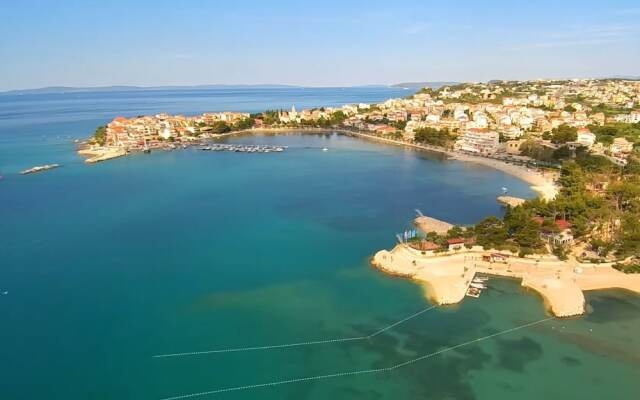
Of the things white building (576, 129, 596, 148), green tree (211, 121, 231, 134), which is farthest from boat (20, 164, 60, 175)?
white building (576, 129, 596, 148)

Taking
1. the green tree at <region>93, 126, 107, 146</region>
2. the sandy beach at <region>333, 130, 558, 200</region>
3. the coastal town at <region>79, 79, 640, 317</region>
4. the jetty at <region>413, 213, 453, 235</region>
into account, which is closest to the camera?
the coastal town at <region>79, 79, 640, 317</region>

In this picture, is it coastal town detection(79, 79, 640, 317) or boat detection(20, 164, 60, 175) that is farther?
boat detection(20, 164, 60, 175)

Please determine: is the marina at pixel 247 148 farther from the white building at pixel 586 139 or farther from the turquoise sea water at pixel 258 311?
the white building at pixel 586 139

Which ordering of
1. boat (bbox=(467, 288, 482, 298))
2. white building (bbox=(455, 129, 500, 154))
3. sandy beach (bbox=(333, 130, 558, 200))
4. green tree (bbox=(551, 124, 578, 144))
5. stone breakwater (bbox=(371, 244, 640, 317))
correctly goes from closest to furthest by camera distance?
1. stone breakwater (bbox=(371, 244, 640, 317))
2. boat (bbox=(467, 288, 482, 298))
3. sandy beach (bbox=(333, 130, 558, 200))
4. green tree (bbox=(551, 124, 578, 144))
5. white building (bbox=(455, 129, 500, 154))

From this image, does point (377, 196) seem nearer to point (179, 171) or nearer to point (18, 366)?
point (179, 171)

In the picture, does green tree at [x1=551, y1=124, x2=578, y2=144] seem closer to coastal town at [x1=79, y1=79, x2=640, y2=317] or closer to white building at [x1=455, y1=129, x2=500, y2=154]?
coastal town at [x1=79, y1=79, x2=640, y2=317]

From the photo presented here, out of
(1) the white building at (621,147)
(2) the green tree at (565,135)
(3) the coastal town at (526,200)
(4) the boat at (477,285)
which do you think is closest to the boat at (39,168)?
(3) the coastal town at (526,200)

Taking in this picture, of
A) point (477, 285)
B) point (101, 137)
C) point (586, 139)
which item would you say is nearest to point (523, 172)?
point (586, 139)

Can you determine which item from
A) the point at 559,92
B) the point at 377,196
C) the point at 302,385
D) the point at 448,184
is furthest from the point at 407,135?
the point at 559,92
